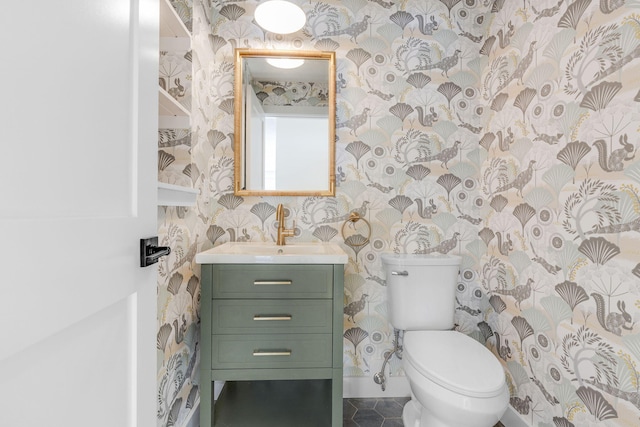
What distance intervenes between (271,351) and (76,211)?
1.13 meters

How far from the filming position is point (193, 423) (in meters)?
1.53

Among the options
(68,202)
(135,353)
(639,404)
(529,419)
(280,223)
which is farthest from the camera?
(280,223)

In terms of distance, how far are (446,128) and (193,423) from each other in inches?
84.7

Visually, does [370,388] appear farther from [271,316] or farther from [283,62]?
[283,62]

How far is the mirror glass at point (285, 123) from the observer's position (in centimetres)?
189

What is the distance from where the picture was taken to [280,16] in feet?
5.81

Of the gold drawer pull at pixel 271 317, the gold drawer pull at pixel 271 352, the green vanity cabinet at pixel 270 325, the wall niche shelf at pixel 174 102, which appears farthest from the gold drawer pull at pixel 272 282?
the wall niche shelf at pixel 174 102

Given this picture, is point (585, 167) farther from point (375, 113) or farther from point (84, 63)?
point (84, 63)

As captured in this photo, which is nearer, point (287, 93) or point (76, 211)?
point (76, 211)

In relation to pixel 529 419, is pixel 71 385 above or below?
above

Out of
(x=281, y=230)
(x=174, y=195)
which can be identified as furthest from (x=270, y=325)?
(x=174, y=195)

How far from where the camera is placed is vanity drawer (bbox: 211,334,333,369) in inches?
55.7

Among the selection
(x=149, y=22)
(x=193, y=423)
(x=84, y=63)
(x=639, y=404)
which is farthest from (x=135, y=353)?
(x=639, y=404)

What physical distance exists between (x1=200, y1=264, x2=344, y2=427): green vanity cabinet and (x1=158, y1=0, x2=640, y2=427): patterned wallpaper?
14 cm
